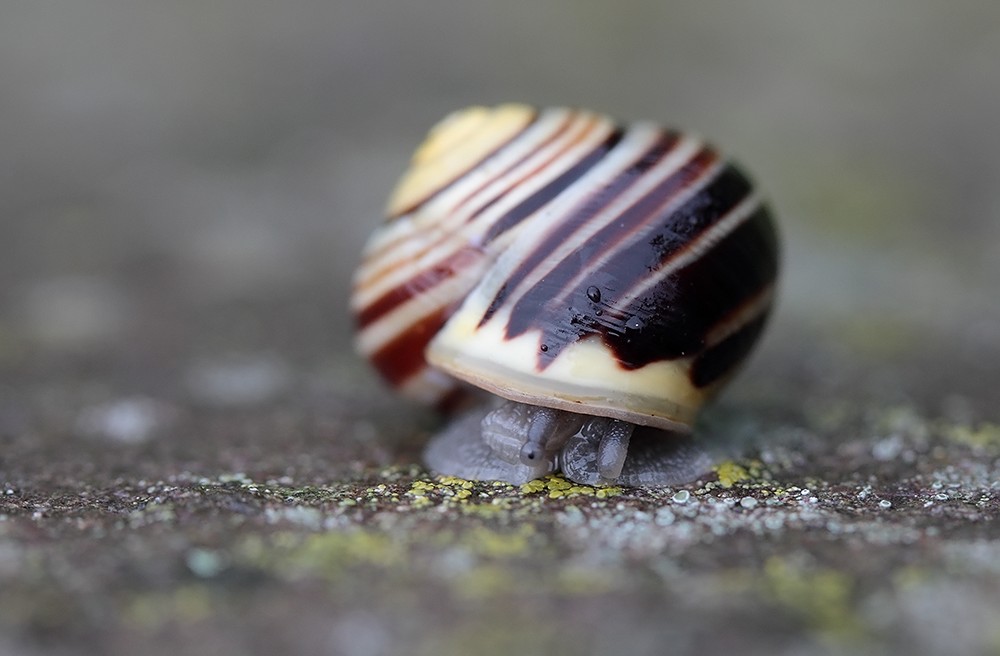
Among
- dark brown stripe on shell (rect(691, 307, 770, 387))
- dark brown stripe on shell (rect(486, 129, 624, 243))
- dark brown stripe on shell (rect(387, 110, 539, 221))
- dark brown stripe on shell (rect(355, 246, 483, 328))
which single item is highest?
dark brown stripe on shell (rect(387, 110, 539, 221))

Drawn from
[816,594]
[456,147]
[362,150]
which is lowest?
[816,594]

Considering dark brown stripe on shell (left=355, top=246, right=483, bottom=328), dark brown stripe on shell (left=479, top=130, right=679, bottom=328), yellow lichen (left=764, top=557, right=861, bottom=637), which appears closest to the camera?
yellow lichen (left=764, top=557, right=861, bottom=637)

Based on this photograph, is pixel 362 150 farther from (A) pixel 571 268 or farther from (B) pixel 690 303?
(B) pixel 690 303

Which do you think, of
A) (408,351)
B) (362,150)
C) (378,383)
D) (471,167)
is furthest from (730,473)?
(362,150)

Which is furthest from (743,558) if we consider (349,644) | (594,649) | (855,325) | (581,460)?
Result: (855,325)

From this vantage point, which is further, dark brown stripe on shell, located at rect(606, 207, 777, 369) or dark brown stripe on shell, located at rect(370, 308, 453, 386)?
dark brown stripe on shell, located at rect(370, 308, 453, 386)

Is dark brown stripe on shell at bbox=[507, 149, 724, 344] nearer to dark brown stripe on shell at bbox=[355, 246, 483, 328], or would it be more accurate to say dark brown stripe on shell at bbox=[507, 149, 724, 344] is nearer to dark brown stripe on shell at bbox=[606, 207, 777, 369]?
dark brown stripe on shell at bbox=[606, 207, 777, 369]

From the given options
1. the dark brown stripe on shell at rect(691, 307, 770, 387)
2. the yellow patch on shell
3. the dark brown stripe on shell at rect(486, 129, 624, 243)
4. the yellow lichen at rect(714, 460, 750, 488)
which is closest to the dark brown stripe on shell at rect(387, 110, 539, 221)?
the yellow patch on shell

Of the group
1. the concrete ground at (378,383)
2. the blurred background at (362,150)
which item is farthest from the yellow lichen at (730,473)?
the blurred background at (362,150)
